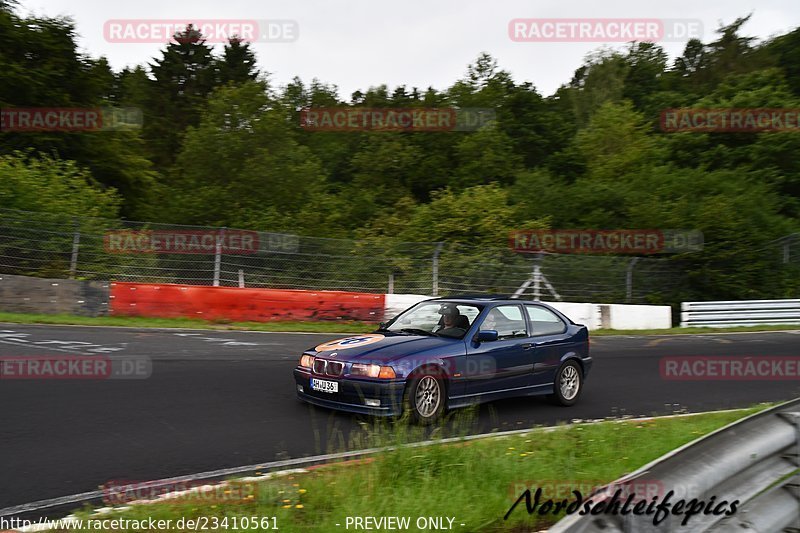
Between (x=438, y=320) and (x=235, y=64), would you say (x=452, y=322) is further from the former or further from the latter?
(x=235, y=64)

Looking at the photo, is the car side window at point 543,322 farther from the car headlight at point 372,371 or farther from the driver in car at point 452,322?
the car headlight at point 372,371

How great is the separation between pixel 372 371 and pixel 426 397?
0.71 metres

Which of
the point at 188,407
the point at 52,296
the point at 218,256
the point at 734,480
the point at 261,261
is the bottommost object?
the point at 188,407

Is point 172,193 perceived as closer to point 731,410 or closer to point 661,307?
point 661,307

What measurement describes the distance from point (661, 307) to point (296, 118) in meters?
18.5

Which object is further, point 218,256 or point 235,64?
point 235,64

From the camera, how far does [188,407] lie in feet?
27.5

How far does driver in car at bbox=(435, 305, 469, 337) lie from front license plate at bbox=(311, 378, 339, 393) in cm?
147

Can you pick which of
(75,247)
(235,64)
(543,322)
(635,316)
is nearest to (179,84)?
(235,64)

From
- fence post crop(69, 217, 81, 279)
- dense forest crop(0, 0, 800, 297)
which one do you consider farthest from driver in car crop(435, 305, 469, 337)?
dense forest crop(0, 0, 800, 297)

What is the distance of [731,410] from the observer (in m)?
9.45

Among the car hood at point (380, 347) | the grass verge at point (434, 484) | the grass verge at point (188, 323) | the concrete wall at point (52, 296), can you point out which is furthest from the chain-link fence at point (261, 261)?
the grass verge at point (434, 484)

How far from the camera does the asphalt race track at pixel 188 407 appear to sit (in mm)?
6184

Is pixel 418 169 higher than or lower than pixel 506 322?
higher
